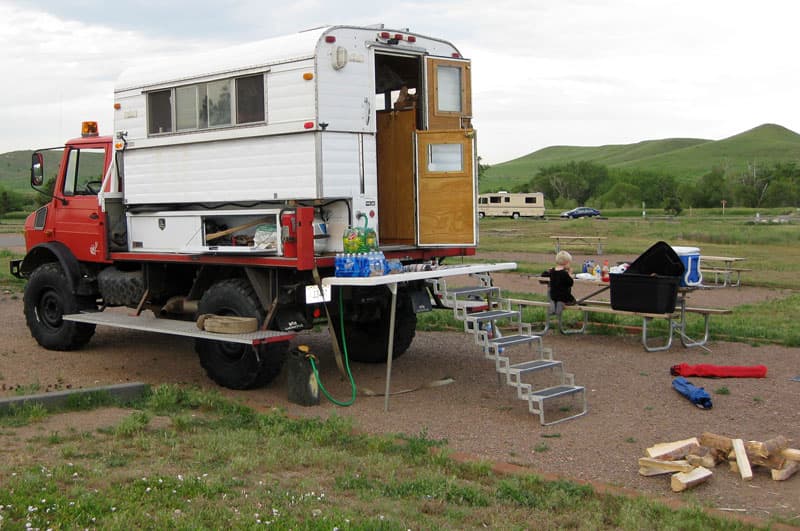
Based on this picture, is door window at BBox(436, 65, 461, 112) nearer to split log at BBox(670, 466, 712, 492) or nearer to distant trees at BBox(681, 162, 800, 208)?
split log at BBox(670, 466, 712, 492)

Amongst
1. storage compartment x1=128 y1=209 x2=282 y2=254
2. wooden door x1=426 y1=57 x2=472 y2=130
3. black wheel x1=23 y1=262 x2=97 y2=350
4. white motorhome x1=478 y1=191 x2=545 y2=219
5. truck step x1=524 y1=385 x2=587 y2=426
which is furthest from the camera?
white motorhome x1=478 y1=191 x2=545 y2=219

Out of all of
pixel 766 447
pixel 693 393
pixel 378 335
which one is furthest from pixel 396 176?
pixel 766 447

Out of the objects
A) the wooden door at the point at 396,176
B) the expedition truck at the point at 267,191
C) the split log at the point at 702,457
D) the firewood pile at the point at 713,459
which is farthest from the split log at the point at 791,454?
the wooden door at the point at 396,176

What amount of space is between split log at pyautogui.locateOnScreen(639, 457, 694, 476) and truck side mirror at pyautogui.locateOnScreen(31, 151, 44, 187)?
327 inches

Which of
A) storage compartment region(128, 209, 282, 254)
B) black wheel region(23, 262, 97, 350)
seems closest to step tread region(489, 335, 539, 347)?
storage compartment region(128, 209, 282, 254)

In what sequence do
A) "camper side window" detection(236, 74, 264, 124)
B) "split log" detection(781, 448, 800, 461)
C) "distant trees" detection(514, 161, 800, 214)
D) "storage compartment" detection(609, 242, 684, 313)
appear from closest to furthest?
"split log" detection(781, 448, 800, 461) → "camper side window" detection(236, 74, 264, 124) → "storage compartment" detection(609, 242, 684, 313) → "distant trees" detection(514, 161, 800, 214)

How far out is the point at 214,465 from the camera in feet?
20.2

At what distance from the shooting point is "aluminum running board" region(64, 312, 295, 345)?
8508 millimetres

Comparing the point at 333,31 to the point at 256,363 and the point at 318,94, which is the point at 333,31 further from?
the point at 256,363

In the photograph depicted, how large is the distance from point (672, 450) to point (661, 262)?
5018 mm

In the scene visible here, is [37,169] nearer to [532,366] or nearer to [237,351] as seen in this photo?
[237,351]

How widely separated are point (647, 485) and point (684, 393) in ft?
8.67

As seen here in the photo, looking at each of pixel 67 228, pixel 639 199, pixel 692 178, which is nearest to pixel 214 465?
pixel 67 228

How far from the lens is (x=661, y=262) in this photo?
1096 centimetres
